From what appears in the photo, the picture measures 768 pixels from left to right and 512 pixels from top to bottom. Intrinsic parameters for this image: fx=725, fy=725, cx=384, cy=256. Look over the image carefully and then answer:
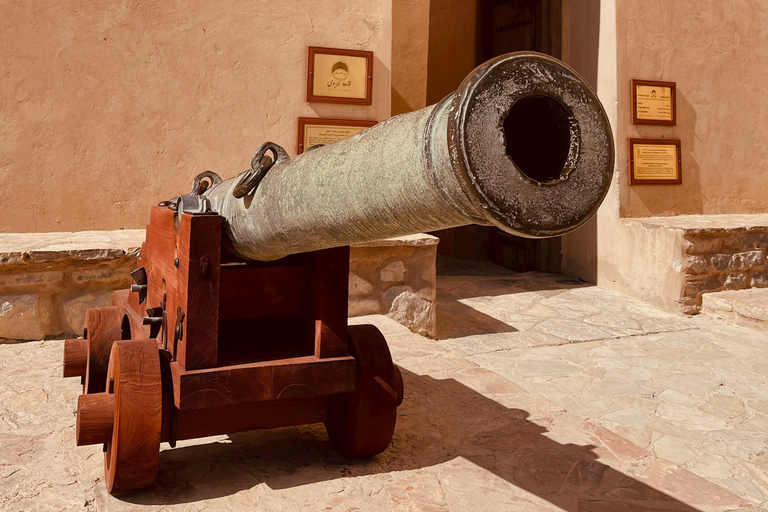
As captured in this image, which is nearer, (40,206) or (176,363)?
(176,363)

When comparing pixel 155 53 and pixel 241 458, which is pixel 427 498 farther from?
pixel 155 53

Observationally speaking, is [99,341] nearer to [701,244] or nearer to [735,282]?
[701,244]

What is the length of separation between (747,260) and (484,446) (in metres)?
4.41

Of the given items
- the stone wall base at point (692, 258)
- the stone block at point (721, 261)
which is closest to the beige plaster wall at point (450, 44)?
the stone wall base at point (692, 258)

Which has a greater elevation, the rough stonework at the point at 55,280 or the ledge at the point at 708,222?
the ledge at the point at 708,222

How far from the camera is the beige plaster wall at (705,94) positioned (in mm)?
6406

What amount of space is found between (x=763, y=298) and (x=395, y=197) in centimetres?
514

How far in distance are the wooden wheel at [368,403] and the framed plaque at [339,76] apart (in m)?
3.03

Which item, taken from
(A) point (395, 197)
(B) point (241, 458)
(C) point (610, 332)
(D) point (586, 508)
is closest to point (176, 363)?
(B) point (241, 458)

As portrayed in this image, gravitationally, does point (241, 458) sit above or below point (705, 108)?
below

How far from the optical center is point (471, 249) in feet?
28.6

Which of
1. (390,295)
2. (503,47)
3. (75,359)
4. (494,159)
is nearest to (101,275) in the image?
(75,359)

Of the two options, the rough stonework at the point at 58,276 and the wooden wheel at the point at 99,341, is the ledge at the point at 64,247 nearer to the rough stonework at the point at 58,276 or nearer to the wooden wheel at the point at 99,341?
the rough stonework at the point at 58,276

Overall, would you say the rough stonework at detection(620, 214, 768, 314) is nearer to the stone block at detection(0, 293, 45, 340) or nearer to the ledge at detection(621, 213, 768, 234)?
the ledge at detection(621, 213, 768, 234)
